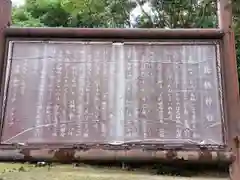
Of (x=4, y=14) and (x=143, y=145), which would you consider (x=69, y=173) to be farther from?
(x=4, y=14)

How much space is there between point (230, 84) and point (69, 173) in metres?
1.35

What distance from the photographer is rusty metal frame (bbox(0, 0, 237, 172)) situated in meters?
2.80

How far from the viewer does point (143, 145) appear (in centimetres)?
285

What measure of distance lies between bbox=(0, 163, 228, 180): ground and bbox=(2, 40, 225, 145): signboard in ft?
0.79

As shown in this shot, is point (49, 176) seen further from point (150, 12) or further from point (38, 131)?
point (150, 12)

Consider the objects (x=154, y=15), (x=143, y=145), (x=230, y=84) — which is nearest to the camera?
(x=143, y=145)

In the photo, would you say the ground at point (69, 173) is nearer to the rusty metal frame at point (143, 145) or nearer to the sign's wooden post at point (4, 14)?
the rusty metal frame at point (143, 145)

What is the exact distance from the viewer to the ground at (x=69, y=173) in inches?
111

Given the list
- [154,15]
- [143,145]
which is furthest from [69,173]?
[154,15]

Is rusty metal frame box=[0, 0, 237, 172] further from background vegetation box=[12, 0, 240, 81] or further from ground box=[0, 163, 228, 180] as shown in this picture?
background vegetation box=[12, 0, 240, 81]

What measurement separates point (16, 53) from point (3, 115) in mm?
518

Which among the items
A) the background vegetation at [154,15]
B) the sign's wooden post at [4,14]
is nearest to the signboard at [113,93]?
the sign's wooden post at [4,14]

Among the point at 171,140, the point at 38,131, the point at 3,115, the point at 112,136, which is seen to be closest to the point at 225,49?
the point at 171,140

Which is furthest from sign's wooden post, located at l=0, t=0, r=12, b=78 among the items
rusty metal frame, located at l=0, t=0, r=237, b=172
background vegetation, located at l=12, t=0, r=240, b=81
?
background vegetation, located at l=12, t=0, r=240, b=81
